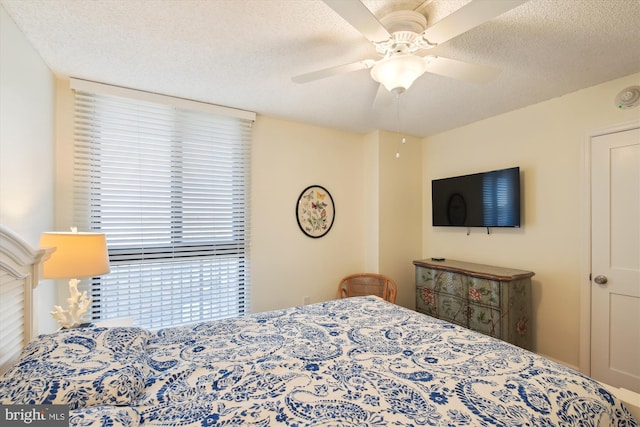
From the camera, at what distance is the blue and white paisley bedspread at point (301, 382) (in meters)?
0.93

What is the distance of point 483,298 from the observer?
259 cm

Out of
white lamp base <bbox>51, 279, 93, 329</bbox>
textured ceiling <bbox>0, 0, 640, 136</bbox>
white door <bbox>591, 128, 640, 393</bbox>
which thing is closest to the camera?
textured ceiling <bbox>0, 0, 640, 136</bbox>

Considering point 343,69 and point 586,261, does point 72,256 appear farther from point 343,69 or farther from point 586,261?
point 586,261

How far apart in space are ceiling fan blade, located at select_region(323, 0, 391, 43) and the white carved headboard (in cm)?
170

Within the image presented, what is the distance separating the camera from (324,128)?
134 inches

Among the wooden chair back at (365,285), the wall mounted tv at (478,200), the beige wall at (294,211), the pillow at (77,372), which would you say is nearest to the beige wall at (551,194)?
the wall mounted tv at (478,200)

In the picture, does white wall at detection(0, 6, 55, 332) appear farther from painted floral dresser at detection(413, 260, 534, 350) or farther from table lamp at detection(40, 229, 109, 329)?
painted floral dresser at detection(413, 260, 534, 350)

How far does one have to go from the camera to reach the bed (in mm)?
926

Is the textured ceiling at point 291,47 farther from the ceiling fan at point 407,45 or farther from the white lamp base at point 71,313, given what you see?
the white lamp base at point 71,313

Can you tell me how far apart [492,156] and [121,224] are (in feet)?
12.1

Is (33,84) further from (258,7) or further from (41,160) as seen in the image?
(258,7)

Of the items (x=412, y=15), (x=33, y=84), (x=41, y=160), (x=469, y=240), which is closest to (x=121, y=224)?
(x=41, y=160)

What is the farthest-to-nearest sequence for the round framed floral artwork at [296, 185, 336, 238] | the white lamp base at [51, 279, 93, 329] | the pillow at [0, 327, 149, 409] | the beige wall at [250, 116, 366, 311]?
the round framed floral artwork at [296, 185, 336, 238] → the beige wall at [250, 116, 366, 311] → the white lamp base at [51, 279, 93, 329] → the pillow at [0, 327, 149, 409]

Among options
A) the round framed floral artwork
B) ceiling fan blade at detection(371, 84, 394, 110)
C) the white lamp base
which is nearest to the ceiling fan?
ceiling fan blade at detection(371, 84, 394, 110)
